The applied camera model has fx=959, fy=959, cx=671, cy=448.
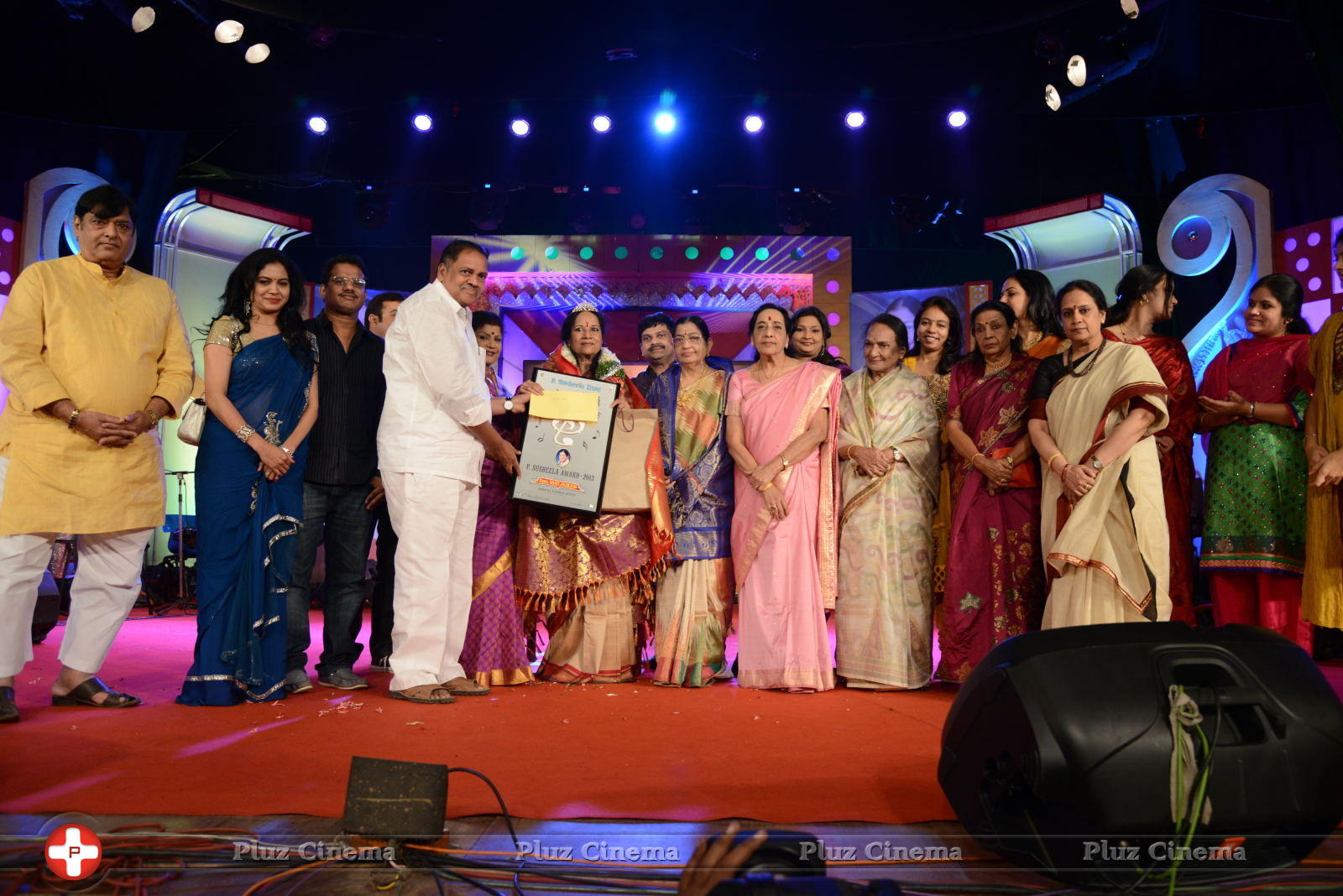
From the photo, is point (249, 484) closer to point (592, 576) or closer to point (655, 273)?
point (592, 576)

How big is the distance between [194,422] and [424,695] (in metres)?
1.35

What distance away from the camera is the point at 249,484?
3627 mm

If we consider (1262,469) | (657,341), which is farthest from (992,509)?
(657,341)

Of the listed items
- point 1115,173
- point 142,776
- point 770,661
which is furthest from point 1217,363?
point 1115,173

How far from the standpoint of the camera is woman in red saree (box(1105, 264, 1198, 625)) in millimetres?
3871

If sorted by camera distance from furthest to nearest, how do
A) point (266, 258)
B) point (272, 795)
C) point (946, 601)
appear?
point (946, 601) < point (266, 258) < point (272, 795)

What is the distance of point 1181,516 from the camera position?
395cm

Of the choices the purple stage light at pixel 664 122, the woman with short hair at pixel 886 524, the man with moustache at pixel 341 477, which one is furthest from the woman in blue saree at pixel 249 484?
the purple stage light at pixel 664 122

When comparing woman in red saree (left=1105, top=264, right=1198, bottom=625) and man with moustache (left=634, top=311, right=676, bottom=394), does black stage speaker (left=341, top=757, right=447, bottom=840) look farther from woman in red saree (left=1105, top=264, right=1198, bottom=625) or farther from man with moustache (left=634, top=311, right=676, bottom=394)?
woman in red saree (left=1105, top=264, right=1198, bottom=625)

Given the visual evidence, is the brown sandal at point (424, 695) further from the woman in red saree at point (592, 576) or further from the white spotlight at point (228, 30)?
the white spotlight at point (228, 30)

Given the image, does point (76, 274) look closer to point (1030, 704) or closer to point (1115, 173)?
point (1030, 704)

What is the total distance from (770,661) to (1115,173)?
7033 mm

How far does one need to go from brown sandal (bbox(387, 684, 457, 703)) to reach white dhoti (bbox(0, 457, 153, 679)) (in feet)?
3.34

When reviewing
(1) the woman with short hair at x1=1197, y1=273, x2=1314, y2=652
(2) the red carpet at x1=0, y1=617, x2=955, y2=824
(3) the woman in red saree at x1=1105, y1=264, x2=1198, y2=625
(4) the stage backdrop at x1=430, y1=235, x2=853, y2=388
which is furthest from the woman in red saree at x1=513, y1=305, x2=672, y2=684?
(4) the stage backdrop at x1=430, y1=235, x2=853, y2=388
